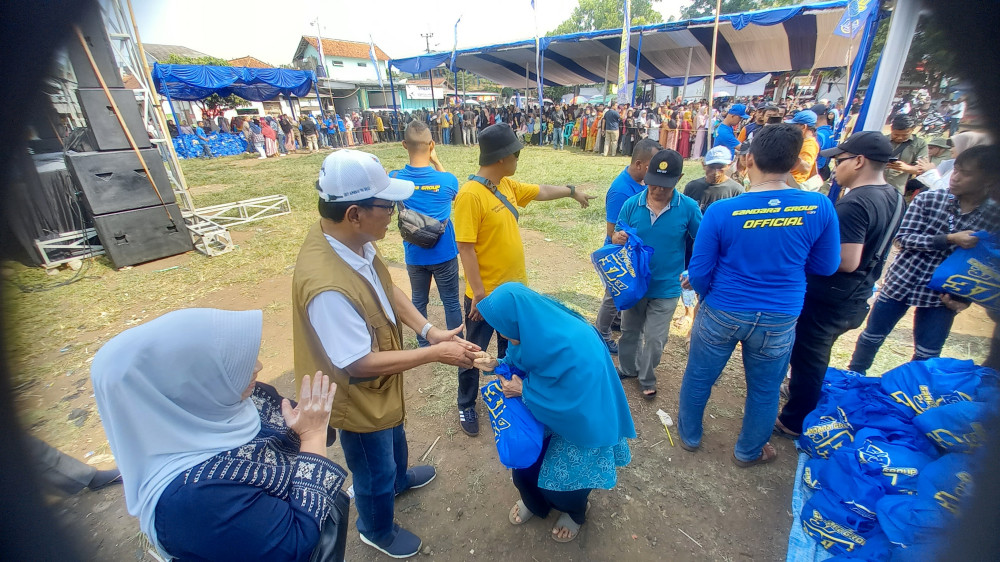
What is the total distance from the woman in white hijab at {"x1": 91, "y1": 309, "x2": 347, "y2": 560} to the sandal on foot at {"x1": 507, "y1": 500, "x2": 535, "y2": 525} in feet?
4.51

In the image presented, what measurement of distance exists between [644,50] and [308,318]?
2336 cm

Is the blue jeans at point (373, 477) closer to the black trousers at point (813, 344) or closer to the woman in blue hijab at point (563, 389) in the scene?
the woman in blue hijab at point (563, 389)

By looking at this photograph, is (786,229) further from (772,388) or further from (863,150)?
(772,388)

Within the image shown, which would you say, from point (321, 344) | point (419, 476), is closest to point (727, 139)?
point (419, 476)

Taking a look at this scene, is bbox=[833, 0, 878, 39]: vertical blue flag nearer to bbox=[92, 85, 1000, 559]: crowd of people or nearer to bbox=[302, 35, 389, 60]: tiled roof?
bbox=[92, 85, 1000, 559]: crowd of people

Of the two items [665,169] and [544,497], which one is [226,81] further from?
[544,497]

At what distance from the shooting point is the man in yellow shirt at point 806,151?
4.61m

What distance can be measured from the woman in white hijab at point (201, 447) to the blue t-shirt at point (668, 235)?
8.65ft

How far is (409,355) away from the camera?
1702 mm

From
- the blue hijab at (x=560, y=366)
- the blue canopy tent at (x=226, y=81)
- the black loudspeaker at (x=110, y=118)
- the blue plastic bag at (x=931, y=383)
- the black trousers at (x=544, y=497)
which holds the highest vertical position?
the blue canopy tent at (x=226, y=81)

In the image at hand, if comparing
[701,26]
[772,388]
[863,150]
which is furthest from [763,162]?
[701,26]

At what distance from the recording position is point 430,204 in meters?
3.46

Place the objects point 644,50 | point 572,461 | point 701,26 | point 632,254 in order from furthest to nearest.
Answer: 1. point 644,50
2. point 701,26
3. point 632,254
4. point 572,461

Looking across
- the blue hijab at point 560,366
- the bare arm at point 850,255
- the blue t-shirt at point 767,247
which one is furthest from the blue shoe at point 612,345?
the blue hijab at point 560,366
